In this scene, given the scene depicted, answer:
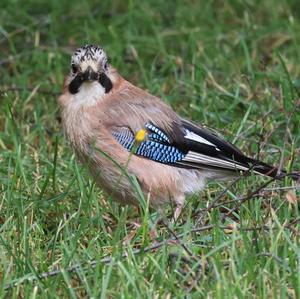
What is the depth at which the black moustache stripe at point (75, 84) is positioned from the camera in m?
5.93

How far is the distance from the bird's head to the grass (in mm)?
468

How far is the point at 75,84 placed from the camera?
5980 millimetres

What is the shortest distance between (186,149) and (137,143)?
37 centimetres

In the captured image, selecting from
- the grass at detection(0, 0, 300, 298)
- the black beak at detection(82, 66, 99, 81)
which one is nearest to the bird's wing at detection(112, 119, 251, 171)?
the grass at detection(0, 0, 300, 298)

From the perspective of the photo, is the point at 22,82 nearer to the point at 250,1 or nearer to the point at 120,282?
the point at 250,1

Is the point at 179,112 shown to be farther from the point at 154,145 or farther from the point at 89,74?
the point at 89,74

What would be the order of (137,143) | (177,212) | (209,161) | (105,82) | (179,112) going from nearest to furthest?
(137,143), (177,212), (209,161), (105,82), (179,112)

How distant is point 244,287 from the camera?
176 inches

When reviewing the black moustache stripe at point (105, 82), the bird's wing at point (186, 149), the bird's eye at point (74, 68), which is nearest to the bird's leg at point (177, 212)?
the bird's wing at point (186, 149)

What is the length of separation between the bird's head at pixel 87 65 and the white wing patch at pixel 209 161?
647 mm

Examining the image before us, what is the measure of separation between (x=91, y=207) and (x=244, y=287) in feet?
4.81

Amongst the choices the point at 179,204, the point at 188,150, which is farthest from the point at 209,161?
the point at 179,204

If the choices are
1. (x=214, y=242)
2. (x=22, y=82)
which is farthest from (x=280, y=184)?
(x=22, y=82)

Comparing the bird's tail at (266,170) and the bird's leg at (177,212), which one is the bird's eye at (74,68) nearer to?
the bird's leg at (177,212)
